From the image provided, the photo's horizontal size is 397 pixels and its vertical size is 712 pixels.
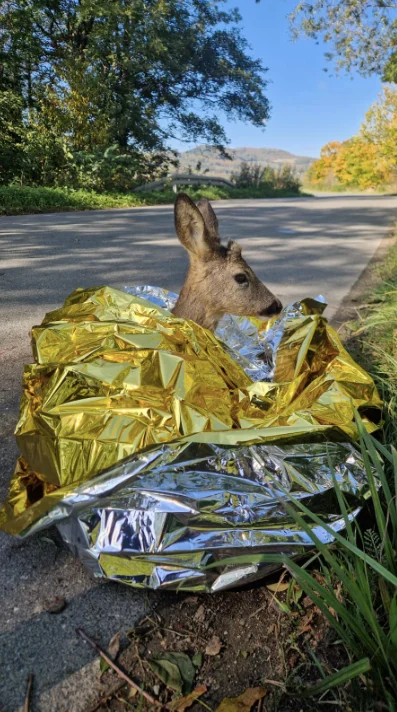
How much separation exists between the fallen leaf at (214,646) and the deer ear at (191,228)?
98.5 inches

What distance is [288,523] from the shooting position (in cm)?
165

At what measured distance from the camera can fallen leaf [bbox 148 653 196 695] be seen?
1359 millimetres

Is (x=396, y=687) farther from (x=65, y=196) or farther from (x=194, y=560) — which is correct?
(x=65, y=196)

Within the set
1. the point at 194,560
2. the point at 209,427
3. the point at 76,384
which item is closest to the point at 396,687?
the point at 194,560

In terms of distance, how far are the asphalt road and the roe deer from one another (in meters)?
1.30

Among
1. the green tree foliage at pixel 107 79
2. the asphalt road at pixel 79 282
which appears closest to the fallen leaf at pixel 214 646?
the asphalt road at pixel 79 282

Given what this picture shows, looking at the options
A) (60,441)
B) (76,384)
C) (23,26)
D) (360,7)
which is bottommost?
(60,441)

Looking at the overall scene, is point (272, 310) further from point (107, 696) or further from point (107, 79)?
point (107, 79)

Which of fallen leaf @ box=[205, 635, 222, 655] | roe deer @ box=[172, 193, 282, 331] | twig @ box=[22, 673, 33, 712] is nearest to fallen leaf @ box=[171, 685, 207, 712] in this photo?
fallen leaf @ box=[205, 635, 222, 655]

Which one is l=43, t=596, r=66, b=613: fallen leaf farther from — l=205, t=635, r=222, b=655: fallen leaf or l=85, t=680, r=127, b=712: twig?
l=205, t=635, r=222, b=655: fallen leaf

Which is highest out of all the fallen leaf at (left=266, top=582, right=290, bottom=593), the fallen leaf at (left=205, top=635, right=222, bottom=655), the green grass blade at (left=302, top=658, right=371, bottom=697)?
the green grass blade at (left=302, top=658, right=371, bottom=697)

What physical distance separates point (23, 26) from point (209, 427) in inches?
760

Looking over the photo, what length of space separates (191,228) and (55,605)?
2605 millimetres

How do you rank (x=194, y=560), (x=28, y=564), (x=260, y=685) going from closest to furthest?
(x=260, y=685) < (x=194, y=560) < (x=28, y=564)
